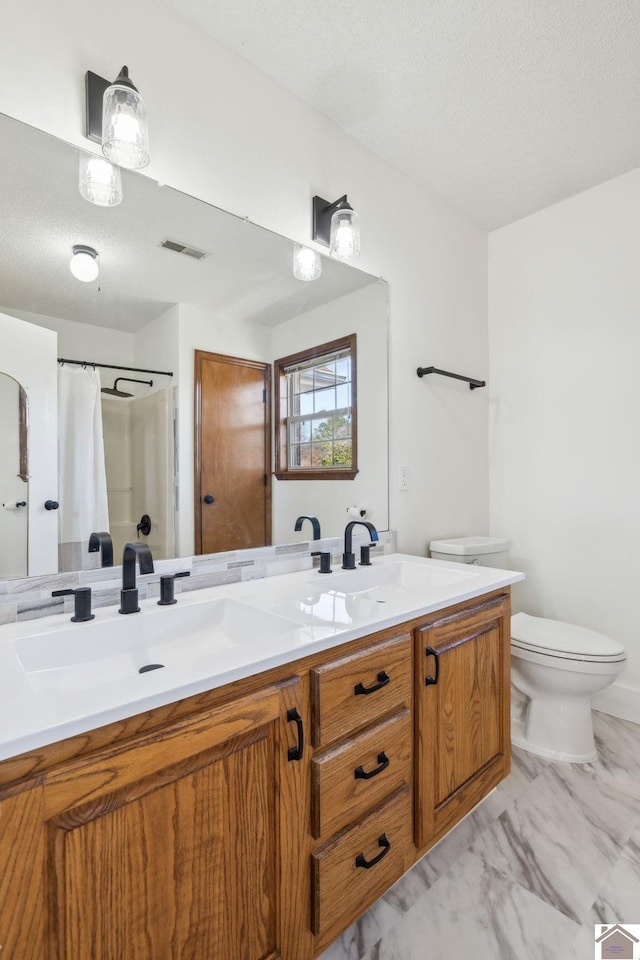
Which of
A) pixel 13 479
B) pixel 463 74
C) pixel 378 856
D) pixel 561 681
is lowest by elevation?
pixel 378 856

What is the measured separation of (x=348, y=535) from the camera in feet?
5.52

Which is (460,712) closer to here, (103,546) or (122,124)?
(103,546)

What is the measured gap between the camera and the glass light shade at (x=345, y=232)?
1694 millimetres

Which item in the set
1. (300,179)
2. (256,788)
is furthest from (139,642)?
(300,179)

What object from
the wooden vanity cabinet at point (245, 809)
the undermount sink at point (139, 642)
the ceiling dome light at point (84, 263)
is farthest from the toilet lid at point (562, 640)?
the ceiling dome light at point (84, 263)

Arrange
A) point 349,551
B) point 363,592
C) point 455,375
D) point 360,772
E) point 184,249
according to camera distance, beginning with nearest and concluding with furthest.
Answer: point 360,772 < point 184,249 < point 363,592 < point 349,551 < point 455,375

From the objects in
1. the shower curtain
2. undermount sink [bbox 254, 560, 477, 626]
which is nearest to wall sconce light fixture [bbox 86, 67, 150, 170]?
the shower curtain

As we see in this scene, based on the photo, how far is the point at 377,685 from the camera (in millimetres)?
1104

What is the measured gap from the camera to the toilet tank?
209 cm

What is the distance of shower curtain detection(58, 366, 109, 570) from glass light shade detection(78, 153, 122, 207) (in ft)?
1.48

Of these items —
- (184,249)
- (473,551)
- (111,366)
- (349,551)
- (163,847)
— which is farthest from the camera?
(473,551)

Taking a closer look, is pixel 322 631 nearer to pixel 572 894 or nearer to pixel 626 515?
pixel 572 894

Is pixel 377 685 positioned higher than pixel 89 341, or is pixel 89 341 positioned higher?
pixel 89 341

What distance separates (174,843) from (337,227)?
182 cm
